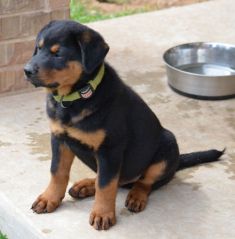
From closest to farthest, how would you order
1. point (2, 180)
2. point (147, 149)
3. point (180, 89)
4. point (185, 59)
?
point (147, 149)
point (2, 180)
point (180, 89)
point (185, 59)

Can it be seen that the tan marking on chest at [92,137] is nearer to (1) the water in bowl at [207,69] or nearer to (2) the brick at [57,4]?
(2) the brick at [57,4]

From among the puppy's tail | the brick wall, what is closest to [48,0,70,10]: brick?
the brick wall

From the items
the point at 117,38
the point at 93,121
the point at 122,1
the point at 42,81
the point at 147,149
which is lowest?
the point at 122,1

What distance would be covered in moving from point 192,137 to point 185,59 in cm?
130

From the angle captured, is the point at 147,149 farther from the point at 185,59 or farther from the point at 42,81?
the point at 185,59

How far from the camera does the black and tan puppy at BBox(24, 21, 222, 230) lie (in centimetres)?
315

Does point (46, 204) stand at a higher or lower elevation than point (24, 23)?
lower

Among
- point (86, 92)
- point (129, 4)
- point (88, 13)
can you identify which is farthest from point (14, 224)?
point (129, 4)

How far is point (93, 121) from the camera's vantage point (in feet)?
10.9

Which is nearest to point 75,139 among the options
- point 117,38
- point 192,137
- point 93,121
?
point 93,121

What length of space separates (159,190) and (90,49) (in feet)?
3.64

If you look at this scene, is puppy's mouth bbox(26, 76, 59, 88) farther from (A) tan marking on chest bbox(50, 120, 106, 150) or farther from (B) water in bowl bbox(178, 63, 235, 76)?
(B) water in bowl bbox(178, 63, 235, 76)

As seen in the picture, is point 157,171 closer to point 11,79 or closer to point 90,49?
point 90,49

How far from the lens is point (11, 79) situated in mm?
5250
